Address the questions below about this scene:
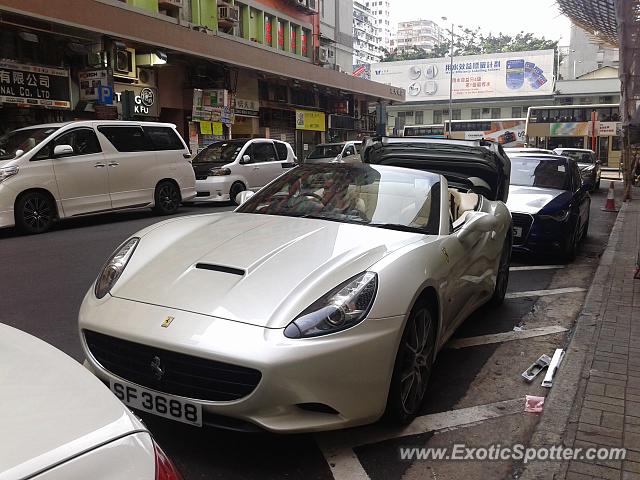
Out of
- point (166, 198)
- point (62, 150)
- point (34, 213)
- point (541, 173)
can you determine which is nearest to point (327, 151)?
point (166, 198)

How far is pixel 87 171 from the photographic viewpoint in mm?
10000

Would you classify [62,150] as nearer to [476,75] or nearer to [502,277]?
[502,277]

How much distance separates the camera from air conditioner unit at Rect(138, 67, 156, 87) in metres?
18.0

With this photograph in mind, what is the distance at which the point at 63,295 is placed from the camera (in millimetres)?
5434

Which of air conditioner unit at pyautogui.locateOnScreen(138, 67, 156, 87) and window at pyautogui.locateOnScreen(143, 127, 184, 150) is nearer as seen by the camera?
window at pyautogui.locateOnScreen(143, 127, 184, 150)

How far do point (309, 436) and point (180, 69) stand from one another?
61.5 feet

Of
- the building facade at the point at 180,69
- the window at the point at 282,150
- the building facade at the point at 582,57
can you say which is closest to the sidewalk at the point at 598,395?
the window at the point at 282,150

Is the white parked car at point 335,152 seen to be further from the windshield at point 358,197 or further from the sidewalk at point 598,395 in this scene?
the windshield at point 358,197

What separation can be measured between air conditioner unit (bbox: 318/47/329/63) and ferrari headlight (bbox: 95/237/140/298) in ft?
95.2

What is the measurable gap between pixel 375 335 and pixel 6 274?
5.09 metres

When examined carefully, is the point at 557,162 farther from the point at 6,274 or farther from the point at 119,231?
the point at 6,274

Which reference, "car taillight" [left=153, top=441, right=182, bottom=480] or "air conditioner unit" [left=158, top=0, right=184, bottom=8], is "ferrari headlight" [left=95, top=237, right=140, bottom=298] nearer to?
"car taillight" [left=153, top=441, right=182, bottom=480]

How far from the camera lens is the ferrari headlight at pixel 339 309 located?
2.66 m

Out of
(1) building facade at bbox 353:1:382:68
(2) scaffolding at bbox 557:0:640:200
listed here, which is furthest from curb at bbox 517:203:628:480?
(1) building facade at bbox 353:1:382:68
